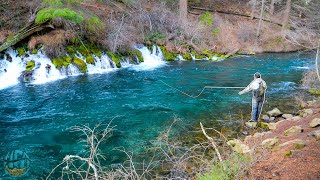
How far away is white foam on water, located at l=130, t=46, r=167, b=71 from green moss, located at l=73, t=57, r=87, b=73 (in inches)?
141

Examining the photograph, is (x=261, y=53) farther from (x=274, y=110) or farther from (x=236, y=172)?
(x=236, y=172)

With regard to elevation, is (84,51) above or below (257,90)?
above

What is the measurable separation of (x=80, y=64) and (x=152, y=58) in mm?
6057

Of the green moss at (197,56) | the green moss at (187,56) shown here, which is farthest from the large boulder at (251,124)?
the green moss at (197,56)

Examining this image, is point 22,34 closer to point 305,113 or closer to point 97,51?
point 97,51

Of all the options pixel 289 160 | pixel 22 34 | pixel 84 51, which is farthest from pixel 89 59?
pixel 289 160

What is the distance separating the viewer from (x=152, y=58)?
21156mm

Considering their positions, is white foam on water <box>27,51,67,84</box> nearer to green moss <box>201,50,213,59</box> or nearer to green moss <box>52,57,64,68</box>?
green moss <box>52,57,64,68</box>

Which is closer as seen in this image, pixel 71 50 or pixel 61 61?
pixel 61 61

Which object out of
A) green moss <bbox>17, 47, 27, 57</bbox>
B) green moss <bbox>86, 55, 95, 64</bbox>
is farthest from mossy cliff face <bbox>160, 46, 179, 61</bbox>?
green moss <bbox>17, 47, 27, 57</bbox>

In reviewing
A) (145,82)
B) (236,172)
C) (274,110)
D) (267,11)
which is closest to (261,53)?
(267,11)

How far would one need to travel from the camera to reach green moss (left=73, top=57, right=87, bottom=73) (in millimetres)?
16745

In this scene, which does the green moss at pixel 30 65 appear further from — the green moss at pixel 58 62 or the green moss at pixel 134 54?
the green moss at pixel 134 54

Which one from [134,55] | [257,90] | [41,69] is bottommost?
[257,90]
